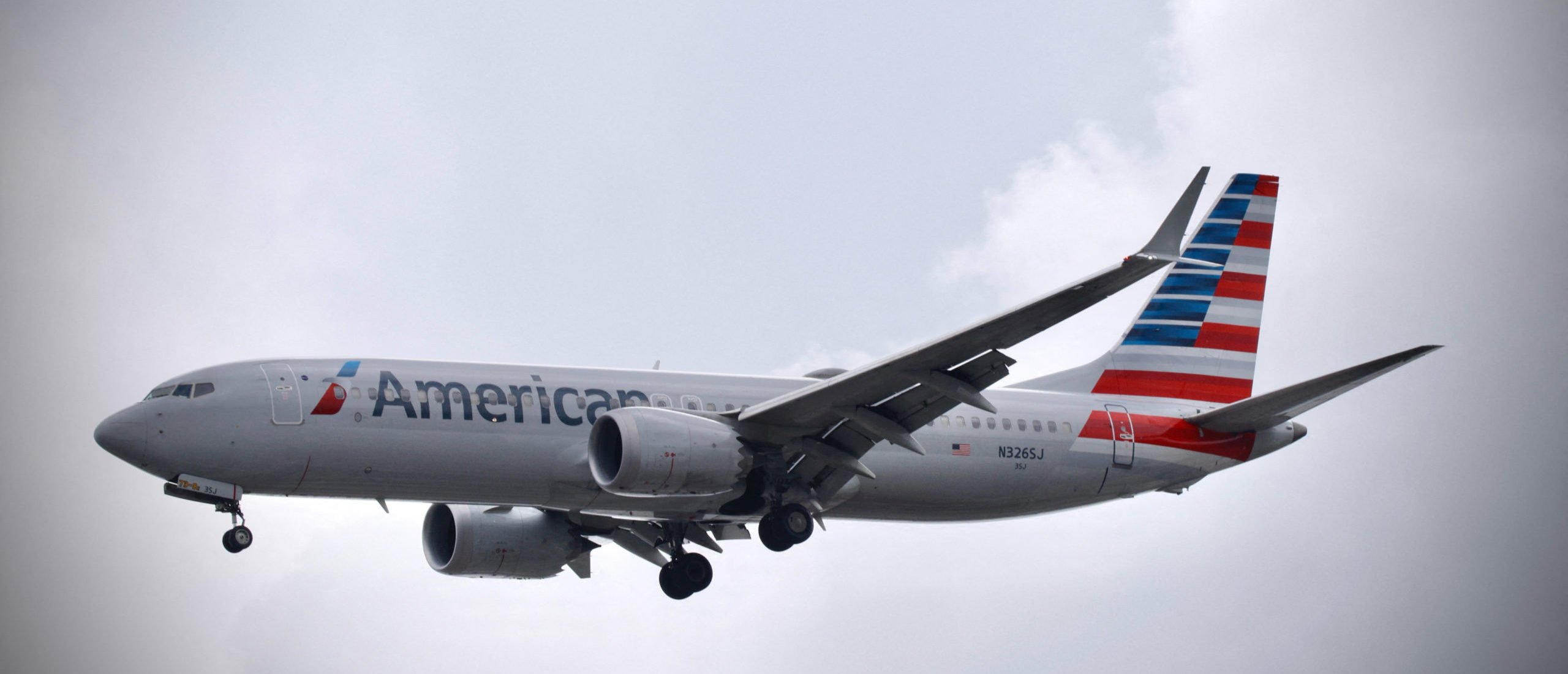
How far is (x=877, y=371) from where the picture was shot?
87.9ft

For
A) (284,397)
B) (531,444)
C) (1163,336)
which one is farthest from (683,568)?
(1163,336)

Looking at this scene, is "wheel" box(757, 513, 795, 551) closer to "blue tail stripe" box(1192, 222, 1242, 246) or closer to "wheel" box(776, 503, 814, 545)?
"wheel" box(776, 503, 814, 545)

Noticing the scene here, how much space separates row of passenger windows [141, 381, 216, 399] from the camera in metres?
26.6

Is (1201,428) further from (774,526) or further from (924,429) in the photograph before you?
(774,526)

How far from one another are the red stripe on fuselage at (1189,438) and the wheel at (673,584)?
9007 millimetres

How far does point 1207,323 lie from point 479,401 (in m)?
17.1

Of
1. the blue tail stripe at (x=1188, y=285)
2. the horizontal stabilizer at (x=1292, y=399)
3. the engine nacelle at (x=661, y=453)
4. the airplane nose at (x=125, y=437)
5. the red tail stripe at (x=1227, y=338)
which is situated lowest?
the airplane nose at (x=125, y=437)

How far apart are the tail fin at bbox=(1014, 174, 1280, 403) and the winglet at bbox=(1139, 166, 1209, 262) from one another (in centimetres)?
1228

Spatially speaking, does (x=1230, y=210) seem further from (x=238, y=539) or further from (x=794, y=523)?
(x=238, y=539)

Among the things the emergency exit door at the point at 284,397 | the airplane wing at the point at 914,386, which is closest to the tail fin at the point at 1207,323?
the airplane wing at the point at 914,386

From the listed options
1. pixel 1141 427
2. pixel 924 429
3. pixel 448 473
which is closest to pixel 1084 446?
pixel 1141 427

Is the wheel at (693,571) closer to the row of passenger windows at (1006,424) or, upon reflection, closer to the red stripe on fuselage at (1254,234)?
the row of passenger windows at (1006,424)

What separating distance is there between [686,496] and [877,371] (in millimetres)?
4464

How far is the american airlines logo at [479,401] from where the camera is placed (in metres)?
27.1
